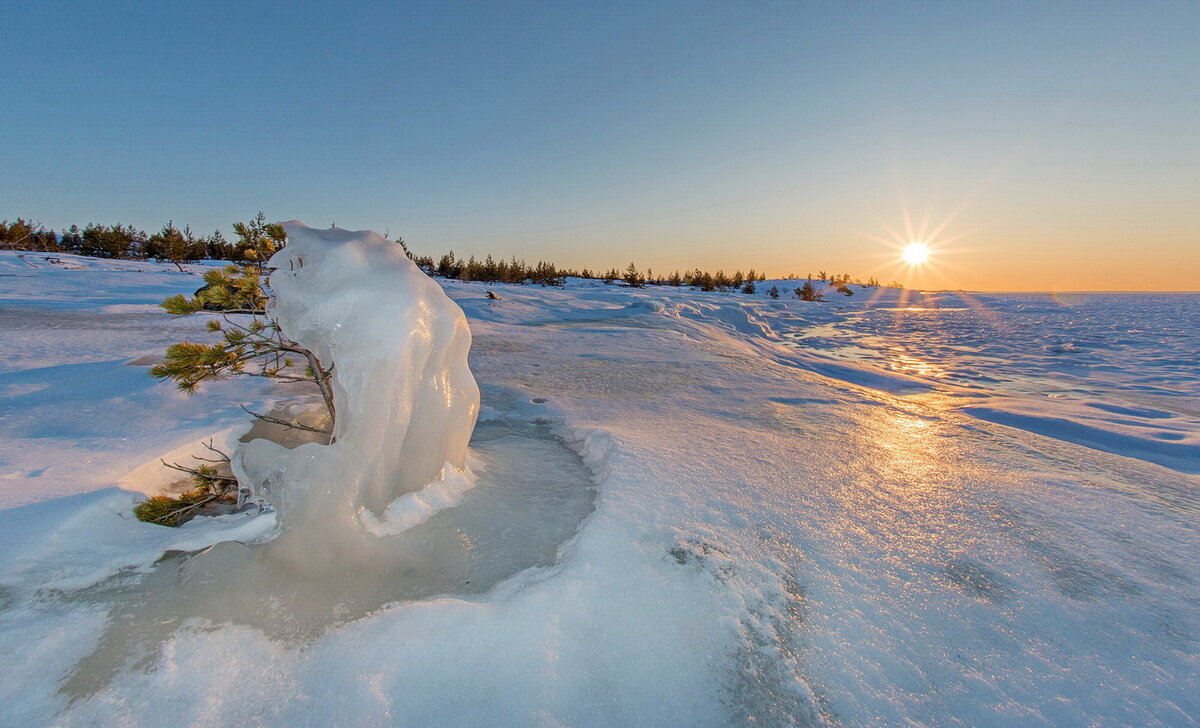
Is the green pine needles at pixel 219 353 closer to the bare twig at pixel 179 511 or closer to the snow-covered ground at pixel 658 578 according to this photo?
the bare twig at pixel 179 511

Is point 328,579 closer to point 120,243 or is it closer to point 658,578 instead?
point 658,578

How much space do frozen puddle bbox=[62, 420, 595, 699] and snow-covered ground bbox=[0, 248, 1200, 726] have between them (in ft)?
0.04

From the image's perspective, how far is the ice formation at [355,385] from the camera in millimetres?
1743

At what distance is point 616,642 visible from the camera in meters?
1.35

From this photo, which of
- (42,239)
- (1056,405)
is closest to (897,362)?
(1056,405)

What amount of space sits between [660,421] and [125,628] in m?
2.61

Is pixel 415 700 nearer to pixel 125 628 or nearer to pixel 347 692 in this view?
pixel 347 692

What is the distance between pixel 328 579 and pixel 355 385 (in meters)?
0.70

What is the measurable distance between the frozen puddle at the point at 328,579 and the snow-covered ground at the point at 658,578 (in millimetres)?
12

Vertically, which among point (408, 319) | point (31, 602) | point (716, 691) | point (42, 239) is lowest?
point (716, 691)

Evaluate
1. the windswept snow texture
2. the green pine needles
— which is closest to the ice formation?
the green pine needles

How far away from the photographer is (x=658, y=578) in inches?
62.9

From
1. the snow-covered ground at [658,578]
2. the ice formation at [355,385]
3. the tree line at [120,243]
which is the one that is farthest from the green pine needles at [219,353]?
the tree line at [120,243]

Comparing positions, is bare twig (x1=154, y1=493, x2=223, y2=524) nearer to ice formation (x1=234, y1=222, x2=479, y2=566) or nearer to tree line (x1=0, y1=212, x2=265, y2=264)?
ice formation (x1=234, y1=222, x2=479, y2=566)
